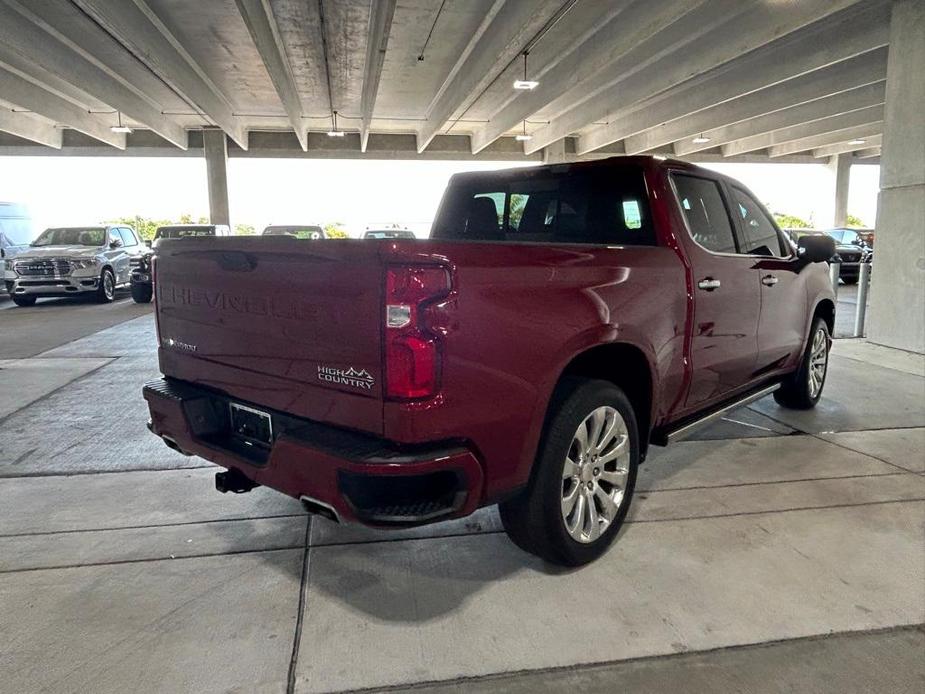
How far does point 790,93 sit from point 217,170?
823 inches

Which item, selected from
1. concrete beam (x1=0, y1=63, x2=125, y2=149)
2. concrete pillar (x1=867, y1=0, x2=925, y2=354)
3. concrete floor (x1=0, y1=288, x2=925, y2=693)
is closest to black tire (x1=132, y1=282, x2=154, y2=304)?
concrete beam (x1=0, y1=63, x2=125, y2=149)

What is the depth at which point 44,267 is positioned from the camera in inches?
559

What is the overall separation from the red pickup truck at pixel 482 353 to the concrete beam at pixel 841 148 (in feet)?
96.5

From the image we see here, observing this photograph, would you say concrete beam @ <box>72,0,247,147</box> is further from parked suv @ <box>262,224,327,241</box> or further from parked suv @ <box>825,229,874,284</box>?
parked suv @ <box>825,229,874,284</box>

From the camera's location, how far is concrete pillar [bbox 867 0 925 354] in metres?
8.34

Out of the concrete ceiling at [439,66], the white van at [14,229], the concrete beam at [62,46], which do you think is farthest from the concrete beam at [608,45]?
the white van at [14,229]

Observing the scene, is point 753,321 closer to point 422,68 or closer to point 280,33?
point 280,33

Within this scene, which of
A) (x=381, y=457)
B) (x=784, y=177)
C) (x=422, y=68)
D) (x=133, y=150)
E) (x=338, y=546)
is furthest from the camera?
(x=784, y=177)

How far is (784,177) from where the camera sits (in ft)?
129

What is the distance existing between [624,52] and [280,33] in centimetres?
723

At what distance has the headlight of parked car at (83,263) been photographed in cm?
1441

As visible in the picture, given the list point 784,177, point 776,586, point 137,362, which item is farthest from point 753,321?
point 784,177

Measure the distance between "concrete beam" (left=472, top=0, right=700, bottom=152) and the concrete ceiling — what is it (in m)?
0.04

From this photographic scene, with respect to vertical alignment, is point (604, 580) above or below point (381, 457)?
below
